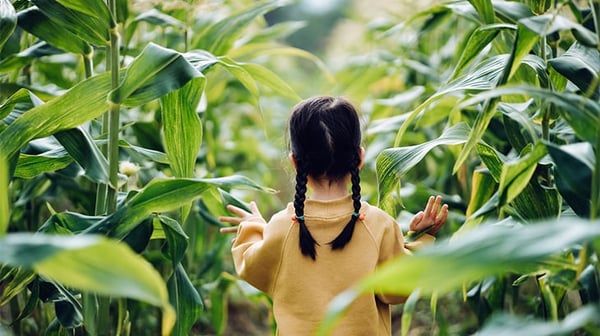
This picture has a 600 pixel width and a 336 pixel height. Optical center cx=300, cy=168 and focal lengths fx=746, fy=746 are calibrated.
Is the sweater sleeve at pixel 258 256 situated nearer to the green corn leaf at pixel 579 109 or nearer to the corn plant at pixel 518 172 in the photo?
the corn plant at pixel 518 172

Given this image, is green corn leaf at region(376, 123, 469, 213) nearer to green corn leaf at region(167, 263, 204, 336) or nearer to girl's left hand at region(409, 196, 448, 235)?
girl's left hand at region(409, 196, 448, 235)

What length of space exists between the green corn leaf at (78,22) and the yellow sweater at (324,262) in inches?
15.7

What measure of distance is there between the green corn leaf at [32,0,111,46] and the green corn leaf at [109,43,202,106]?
0.42 ft

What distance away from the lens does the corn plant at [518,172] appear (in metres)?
0.65

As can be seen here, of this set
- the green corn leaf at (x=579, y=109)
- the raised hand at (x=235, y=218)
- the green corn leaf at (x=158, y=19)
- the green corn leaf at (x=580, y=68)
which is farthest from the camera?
the green corn leaf at (x=158, y=19)

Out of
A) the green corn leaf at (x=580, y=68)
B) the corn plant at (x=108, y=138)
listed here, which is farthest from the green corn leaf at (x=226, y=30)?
the green corn leaf at (x=580, y=68)

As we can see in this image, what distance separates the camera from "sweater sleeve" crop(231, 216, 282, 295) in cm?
117

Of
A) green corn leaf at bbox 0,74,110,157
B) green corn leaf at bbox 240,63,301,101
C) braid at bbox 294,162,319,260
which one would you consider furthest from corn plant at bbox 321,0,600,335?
green corn leaf at bbox 0,74,110,157

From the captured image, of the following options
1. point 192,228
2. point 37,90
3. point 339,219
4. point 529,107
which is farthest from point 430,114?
point 37,90

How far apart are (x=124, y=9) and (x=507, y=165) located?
69cm

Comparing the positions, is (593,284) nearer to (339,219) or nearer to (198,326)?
(339,219)

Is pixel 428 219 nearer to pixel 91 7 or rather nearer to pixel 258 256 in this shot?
pixel 258 256

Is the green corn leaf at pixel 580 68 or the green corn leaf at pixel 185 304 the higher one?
the green corn leaf at pixel 580 68

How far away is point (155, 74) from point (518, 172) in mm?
523
